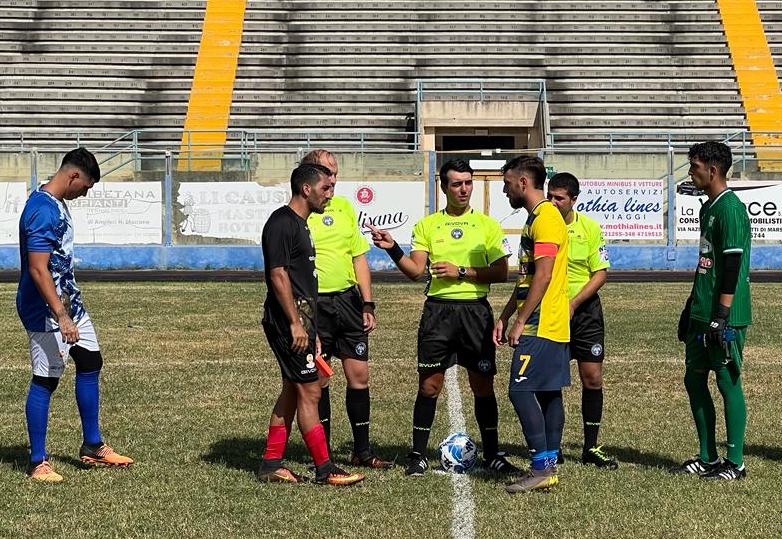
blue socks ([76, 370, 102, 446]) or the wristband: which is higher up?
the wristband

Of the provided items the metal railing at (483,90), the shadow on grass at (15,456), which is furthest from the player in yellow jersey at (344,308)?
the metal railing at (483,90)

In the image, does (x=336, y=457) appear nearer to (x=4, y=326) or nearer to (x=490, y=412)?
(x=490, y=412)

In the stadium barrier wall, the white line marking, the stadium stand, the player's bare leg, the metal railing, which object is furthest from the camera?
the stadium stand

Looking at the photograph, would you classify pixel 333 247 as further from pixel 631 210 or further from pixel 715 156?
pixel 631 210

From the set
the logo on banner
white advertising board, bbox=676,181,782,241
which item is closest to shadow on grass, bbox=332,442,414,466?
the logo on banner

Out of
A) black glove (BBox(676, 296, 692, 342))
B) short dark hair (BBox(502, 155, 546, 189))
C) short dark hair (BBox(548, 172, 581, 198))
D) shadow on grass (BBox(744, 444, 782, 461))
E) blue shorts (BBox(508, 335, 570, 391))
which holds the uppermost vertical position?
short dark hair (BBox(502, 155, 546, 189))

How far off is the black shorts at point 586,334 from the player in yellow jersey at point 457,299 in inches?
28.1

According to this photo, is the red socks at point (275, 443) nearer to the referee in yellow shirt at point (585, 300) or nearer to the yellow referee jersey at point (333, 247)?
the yellow referee jersey at point (333, 247)

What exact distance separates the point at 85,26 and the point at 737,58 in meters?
20.7

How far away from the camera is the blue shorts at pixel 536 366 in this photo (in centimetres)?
716

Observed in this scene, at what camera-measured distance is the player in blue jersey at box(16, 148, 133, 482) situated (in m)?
7.30

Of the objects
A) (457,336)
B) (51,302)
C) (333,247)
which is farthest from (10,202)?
(457,336)

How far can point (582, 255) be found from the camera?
8164 millimetres

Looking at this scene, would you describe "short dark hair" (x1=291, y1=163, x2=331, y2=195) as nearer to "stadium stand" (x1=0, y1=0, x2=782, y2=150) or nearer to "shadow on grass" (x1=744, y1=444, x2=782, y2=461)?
"shadow on grass" (x1=744, y1=444, x2=782, y2=461)
